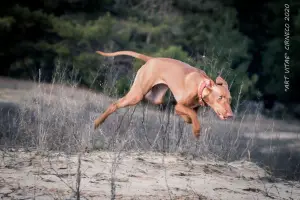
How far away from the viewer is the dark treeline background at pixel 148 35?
16188 mm

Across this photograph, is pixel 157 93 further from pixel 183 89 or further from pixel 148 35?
pixel 148 35

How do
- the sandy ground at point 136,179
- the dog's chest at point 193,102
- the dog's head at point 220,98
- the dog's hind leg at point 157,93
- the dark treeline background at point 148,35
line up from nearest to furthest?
the sandy ground at point 136,179 → the dog's head at point 220,98 → the dog's chest at point 193,102 → the dog's hind leg at point 157,93 → the dark treeline background at point 148,35

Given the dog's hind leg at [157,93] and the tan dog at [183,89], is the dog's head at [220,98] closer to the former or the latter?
the tan dog at [183,89]

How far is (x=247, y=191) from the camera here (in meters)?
5.68

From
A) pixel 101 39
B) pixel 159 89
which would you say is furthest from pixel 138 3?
pixel 159 89

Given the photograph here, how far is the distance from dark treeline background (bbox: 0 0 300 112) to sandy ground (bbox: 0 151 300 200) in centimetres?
775

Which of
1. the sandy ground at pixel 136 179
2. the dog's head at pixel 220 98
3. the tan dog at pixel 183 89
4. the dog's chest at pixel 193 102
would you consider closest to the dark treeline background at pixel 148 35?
the tan dog at pixel 183 89

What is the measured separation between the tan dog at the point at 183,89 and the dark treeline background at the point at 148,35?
A: 24.7 ft

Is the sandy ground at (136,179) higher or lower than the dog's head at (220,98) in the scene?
lower

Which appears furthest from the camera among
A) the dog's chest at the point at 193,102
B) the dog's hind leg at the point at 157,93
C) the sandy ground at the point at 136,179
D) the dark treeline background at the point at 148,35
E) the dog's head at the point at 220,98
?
the dark treeline background at the point at 148,35

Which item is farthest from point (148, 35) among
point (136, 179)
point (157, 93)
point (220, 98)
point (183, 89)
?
point (136, 179)

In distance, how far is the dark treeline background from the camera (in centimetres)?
1619

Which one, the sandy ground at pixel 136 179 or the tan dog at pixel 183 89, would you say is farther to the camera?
the tan dog at pixel 183 89

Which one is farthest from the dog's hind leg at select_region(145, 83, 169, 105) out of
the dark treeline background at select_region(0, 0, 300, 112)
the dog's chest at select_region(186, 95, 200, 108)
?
the dark treeline background at select_region(0, 0, 300, 112)
